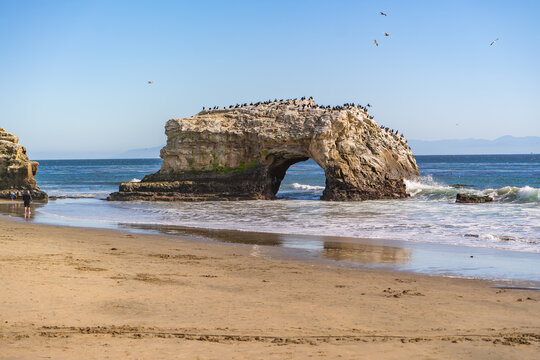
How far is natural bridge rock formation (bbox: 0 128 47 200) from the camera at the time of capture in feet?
108

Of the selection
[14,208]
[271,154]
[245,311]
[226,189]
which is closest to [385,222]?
[271,154]

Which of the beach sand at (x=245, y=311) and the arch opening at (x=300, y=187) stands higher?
the arch opening at (x=300, y=187)

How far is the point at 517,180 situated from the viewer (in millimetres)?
54406

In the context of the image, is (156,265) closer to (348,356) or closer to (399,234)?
(348,356)

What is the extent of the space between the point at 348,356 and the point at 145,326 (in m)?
2.50

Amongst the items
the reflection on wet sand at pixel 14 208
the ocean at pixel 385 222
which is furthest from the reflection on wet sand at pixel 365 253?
the reflection on wet sand at pixel 14 208

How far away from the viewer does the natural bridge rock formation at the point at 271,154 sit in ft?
99.2

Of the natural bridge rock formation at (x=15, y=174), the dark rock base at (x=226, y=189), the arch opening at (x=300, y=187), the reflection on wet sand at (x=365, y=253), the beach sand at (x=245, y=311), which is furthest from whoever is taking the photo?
the arch opening at (x=300, y=187)

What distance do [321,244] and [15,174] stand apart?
24127 mm

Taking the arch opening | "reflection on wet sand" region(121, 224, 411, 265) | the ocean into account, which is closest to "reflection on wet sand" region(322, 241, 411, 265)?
"reflection on wet sand" region(121, 224, 411, 265)

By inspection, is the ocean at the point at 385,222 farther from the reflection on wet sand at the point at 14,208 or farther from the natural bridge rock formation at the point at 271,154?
the natural bridge rock formation at the point at 271,154

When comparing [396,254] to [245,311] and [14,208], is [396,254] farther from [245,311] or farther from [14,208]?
[14,208]

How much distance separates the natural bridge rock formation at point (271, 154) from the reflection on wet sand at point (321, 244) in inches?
481

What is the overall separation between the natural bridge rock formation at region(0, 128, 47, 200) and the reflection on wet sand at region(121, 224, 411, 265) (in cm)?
1656
